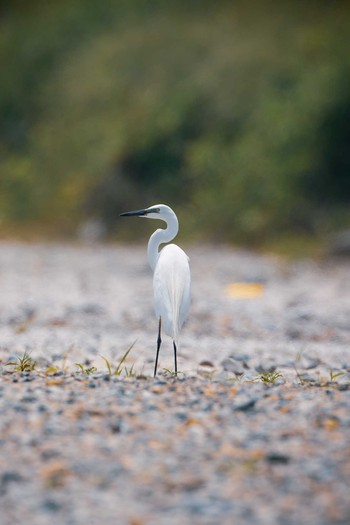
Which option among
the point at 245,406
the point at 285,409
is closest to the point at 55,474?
the point at 245,406

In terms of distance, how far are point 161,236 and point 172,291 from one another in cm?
60

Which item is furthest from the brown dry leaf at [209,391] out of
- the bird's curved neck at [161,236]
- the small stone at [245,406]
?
the bird's curved neck at [161,236]

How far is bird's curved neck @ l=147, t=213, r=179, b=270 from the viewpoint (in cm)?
673

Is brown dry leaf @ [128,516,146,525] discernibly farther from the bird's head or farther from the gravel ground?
the bird's head

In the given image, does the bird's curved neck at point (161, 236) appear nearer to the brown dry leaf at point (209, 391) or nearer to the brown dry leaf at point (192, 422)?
the brown dry leaf at point (209, 391)

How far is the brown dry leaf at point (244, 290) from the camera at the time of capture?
1250 centimetres

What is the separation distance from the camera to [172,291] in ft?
20.9

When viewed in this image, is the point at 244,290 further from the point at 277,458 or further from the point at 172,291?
the point at 277,458

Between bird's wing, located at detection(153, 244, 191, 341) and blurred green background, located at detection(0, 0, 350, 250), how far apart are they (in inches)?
445

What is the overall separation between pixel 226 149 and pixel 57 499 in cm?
1747

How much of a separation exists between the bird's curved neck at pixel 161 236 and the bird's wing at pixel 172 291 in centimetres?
30

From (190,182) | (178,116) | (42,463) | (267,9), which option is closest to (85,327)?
→ (42,463)

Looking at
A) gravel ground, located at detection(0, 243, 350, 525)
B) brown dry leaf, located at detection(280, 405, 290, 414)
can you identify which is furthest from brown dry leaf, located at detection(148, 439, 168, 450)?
brown dry leaf, located at detection(280, 405, 290, 414)

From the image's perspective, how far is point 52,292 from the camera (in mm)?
12352
